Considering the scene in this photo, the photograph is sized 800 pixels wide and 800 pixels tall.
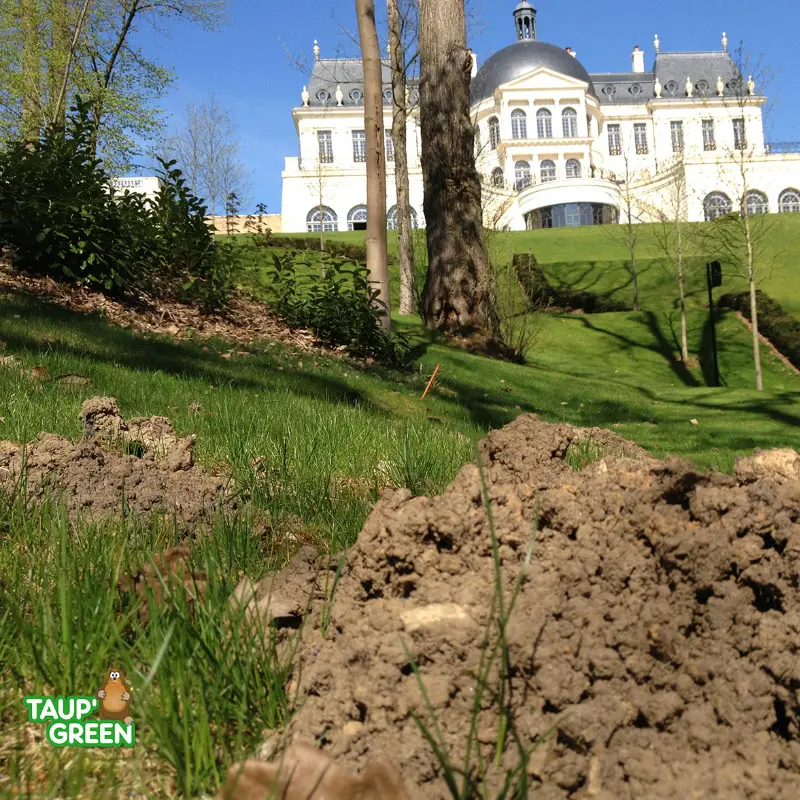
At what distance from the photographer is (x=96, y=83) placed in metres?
22.6

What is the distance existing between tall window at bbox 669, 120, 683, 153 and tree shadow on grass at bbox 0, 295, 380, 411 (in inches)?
→ 3108

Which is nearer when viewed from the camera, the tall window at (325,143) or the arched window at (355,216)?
the arched window at (355,216)

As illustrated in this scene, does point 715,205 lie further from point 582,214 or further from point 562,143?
point 562,143

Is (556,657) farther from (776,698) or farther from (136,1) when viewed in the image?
(136,1)

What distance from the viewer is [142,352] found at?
666 cm

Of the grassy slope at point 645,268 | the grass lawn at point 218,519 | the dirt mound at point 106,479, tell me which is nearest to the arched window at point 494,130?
the grassy slope at point 645,268

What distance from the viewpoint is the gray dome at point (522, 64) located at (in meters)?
73.5

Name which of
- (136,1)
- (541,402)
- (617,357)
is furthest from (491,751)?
(136,1)

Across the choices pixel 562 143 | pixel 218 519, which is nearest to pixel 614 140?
pixel 562 143

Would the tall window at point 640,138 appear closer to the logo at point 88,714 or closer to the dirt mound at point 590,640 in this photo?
the dirt mound at point 590,640

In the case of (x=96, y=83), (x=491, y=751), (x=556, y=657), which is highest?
(x=96, y=83)

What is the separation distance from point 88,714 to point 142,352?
578 centimetres

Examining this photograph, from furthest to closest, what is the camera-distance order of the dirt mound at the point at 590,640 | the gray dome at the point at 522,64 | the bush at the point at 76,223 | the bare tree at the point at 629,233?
Answer: the gray dome at the point at 522,64 < the bare tree at the point at 629,233 < the bush at the point at 76,223 < the dirt mound at the point at 590,640

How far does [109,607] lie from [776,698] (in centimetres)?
122
